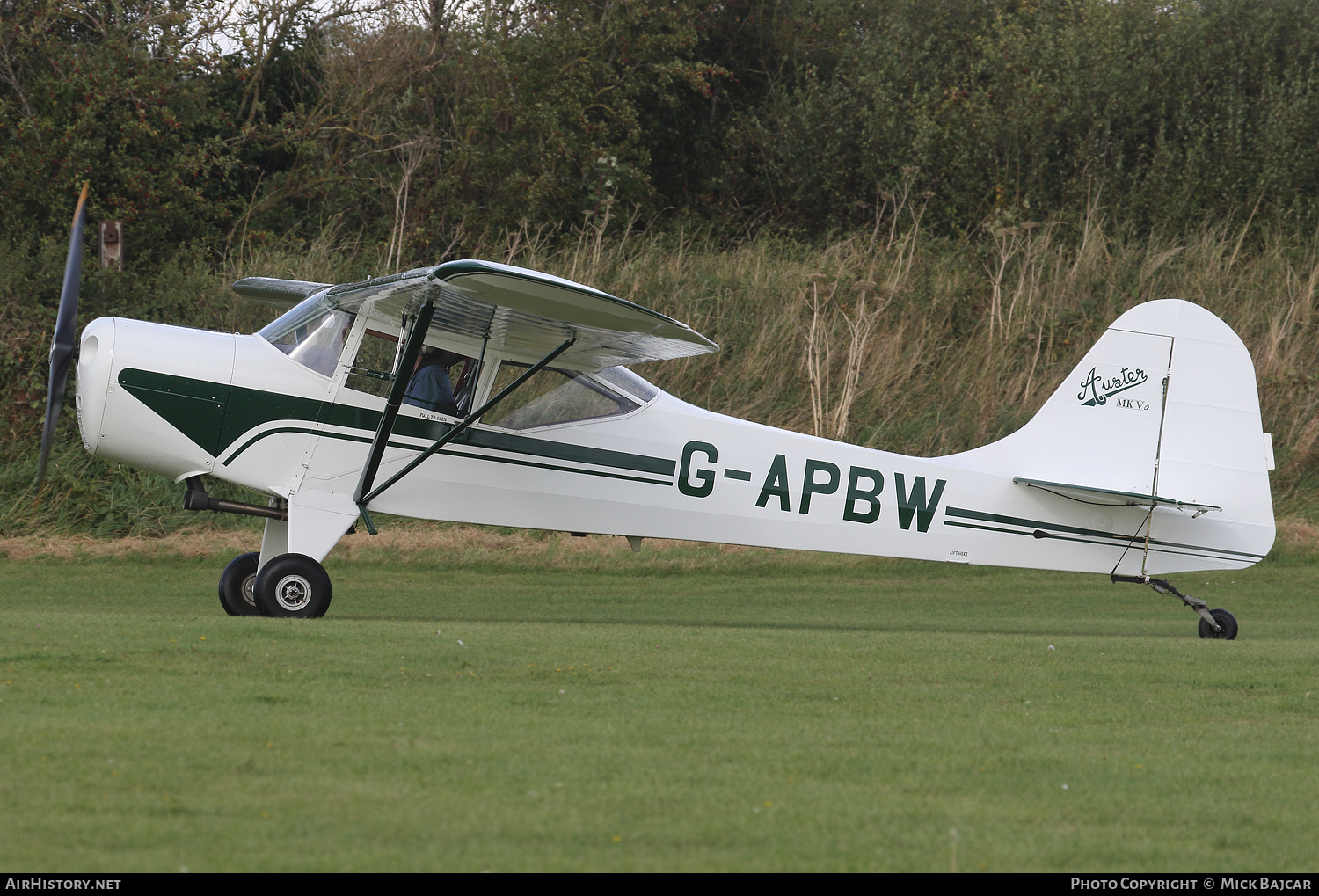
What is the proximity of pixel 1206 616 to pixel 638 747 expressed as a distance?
720 centimetres

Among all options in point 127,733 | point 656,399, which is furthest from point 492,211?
point 127,733

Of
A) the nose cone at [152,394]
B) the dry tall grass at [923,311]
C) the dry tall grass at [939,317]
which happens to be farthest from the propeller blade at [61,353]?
the dry tall grass at [939,317]

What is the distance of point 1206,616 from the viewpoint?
10.7m

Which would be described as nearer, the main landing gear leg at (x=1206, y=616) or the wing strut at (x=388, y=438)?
the wing strut at (x=388, y=438)

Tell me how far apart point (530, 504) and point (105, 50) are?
46.9ft

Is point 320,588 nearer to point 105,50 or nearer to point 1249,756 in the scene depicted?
point 1249,756

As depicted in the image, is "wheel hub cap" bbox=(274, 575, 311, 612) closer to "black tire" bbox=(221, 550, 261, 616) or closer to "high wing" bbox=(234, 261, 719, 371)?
"black tire" bbox=(221, 550, 261, 616)

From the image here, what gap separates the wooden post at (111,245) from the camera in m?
17.7

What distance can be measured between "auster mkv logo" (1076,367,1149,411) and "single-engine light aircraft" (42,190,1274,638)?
16 mm

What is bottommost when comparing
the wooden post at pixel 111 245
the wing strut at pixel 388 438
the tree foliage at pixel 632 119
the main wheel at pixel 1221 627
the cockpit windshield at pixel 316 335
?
the main wheel at pixel 1221 627

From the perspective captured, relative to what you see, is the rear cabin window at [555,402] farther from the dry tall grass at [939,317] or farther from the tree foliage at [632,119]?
the tree foliage at [632,119]

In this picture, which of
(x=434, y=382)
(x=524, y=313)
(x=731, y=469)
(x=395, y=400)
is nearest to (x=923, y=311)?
(x=731, y=469)

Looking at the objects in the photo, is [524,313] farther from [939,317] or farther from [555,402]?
[939,317]

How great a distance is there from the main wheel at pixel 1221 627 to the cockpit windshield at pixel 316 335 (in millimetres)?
7358
